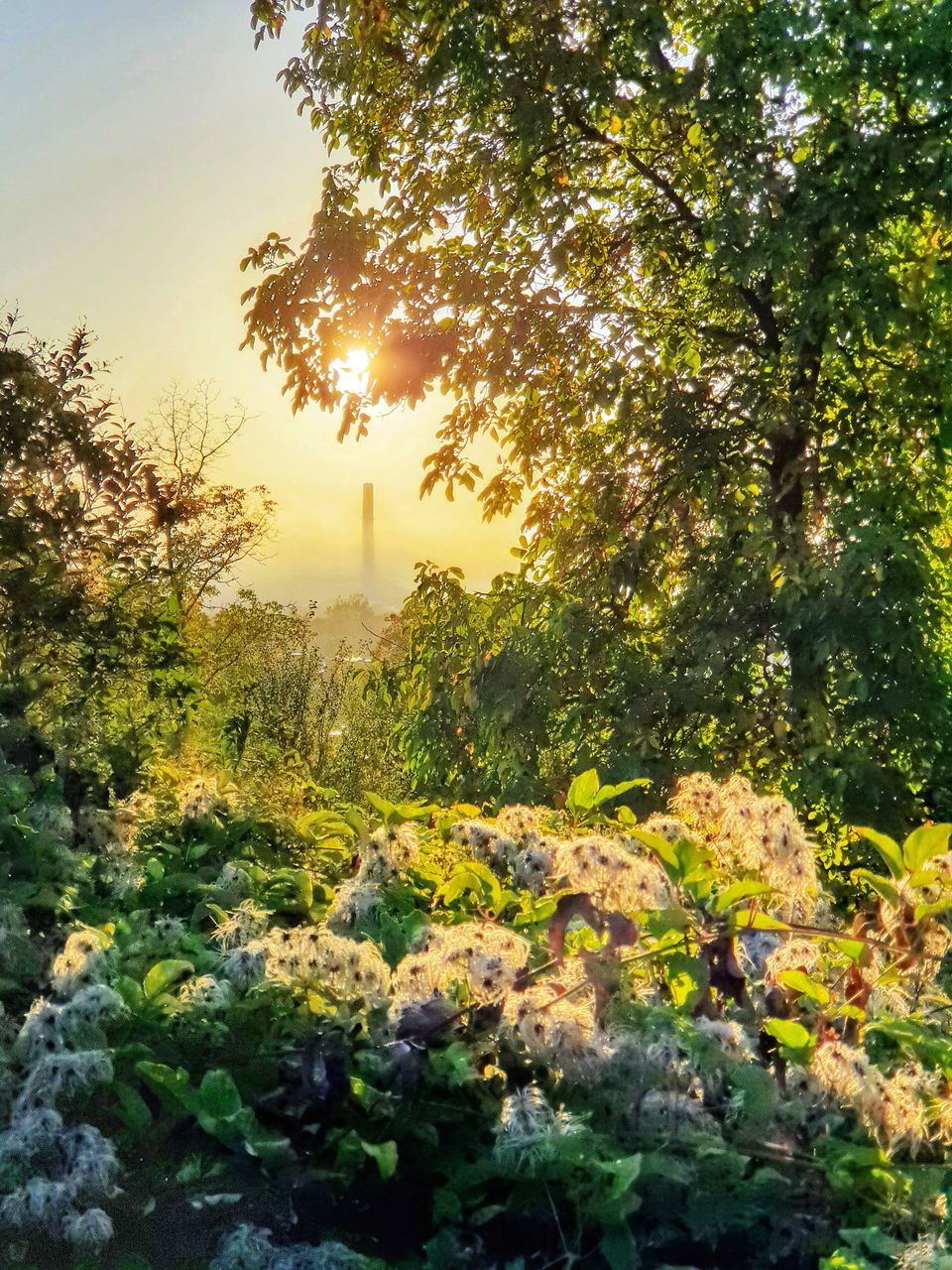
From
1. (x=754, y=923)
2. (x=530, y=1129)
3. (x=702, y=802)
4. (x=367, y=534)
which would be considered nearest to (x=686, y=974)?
(x=754, y=923)

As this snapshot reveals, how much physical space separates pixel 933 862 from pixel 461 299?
580 cm

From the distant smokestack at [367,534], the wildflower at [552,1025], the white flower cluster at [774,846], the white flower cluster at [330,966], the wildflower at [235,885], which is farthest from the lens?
the distant smokestack at [367,534]

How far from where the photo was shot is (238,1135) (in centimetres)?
164

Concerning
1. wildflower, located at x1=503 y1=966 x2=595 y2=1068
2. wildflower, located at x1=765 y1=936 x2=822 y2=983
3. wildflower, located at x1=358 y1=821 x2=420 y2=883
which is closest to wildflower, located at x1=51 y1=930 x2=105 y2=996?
wildflower, located at x1=358 y1=821 x2=420 y2=883

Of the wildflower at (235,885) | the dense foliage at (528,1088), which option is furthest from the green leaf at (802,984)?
the wildflower at (235,885)

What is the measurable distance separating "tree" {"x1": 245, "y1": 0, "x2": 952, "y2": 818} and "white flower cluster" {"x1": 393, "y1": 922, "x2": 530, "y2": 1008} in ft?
15.2

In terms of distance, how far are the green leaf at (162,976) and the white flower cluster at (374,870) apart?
0.98 ft

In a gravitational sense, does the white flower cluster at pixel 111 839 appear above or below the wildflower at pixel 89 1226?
above

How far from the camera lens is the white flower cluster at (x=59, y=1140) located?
1.54 meters

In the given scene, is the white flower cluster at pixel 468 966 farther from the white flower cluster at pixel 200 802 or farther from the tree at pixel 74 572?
the tree at pixel 74 572

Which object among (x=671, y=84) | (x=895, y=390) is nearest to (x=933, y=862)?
(x=895, y=390)

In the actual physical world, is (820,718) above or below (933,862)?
above

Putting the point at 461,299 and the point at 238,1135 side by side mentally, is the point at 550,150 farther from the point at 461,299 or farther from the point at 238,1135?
the point at 238,1135

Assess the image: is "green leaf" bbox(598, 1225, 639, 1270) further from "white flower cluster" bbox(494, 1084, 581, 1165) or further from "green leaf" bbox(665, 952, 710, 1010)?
"green leaf" bbox(665, 952, 710, 1010)
